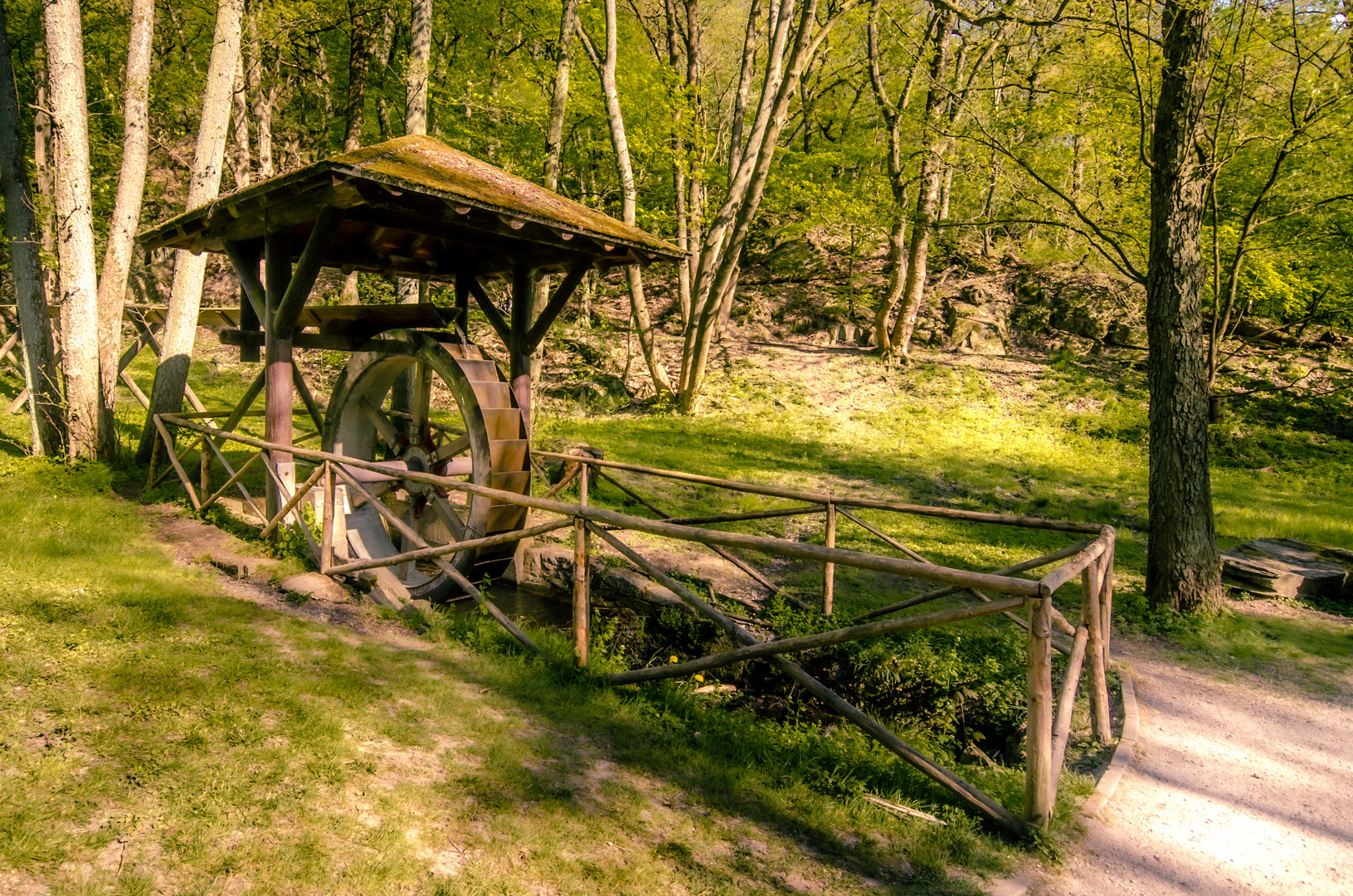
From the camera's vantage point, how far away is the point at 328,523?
5816mm

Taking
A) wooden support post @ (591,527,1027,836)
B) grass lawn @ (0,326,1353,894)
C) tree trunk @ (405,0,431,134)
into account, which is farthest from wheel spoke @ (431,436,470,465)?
wooden support post @ (591,527,1027,836)

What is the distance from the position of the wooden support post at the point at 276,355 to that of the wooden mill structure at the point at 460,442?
2 cm

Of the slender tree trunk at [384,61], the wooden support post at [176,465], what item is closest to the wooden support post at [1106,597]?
the wooden support post at [176,465]

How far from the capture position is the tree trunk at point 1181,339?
645 cm

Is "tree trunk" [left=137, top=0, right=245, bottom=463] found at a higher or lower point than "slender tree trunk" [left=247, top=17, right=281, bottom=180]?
lower

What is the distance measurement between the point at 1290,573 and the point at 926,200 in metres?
11.6

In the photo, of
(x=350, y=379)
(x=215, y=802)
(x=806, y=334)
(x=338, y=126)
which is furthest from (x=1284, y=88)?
(x=338, y=126)

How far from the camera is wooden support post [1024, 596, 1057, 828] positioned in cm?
292

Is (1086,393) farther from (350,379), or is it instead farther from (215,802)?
(215,802)

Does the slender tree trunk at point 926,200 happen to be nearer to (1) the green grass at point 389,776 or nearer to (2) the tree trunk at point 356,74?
(2) the tree trunk at point 356,74

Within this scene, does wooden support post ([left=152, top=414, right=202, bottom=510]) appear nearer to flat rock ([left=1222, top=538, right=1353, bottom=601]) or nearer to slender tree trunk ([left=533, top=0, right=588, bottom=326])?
slender tree trunk ([left=533, top=0, right=588, bottom=326])

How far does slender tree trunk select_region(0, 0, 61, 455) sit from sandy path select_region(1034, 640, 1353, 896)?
33.2 ft

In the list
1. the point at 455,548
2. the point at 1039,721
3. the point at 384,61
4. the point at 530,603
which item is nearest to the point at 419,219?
the point at 455,548

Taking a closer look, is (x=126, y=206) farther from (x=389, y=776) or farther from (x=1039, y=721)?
(x=1039, y=721)
